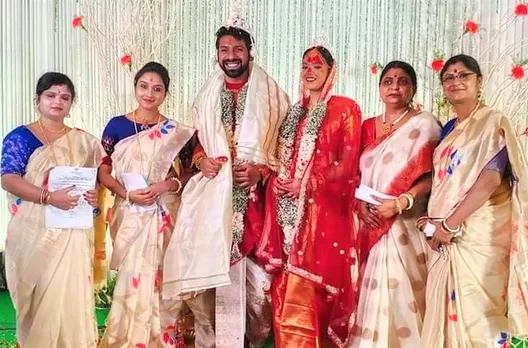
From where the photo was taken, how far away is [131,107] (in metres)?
4.60

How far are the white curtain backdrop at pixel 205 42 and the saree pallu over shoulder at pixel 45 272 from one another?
1.86 meters

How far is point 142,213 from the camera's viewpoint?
2898 mm

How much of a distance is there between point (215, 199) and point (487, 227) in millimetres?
1284

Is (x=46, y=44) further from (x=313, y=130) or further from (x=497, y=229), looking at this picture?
(x=497, y=229)

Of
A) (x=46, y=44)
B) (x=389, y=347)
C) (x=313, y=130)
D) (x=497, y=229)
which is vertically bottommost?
(x=389, y=347)

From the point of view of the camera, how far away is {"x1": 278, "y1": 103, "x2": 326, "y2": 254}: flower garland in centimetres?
284

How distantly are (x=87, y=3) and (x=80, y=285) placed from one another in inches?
116

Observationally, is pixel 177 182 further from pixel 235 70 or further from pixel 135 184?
pixel 235 70

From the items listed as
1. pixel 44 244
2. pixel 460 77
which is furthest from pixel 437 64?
pixel 44 244

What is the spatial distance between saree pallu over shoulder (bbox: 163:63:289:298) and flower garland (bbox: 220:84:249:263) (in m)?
0.04

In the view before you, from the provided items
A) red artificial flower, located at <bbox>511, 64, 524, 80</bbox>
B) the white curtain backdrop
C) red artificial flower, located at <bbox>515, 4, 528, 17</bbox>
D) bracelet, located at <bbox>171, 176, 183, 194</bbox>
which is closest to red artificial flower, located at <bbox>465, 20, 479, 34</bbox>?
the white curtain backdrop

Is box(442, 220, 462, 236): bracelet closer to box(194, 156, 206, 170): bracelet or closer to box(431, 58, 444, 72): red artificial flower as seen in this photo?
box(194, 156, 206, 170): bracelet

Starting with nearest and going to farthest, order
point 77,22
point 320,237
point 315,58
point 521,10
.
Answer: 1. point 320,237
2. point 315,58
3. point 521,10
4. point 77,22

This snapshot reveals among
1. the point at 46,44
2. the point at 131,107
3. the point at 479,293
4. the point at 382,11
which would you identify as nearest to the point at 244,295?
the point at 479,293
